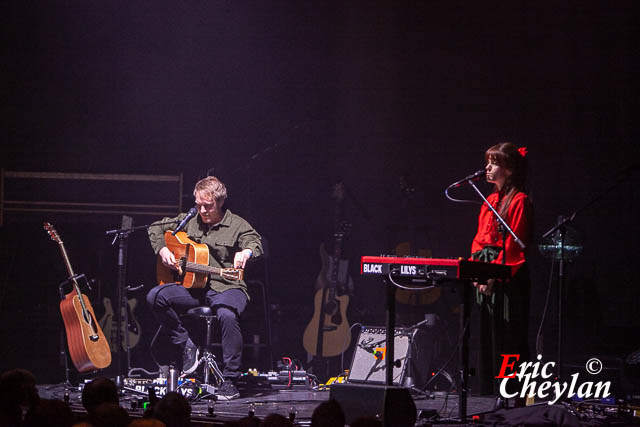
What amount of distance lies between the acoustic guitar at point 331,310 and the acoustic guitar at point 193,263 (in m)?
1.48

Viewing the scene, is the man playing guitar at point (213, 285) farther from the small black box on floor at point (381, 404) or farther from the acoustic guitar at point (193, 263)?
the small black box on floor at point (381, 404)

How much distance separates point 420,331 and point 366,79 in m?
3.00

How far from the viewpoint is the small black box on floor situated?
430 centimetres

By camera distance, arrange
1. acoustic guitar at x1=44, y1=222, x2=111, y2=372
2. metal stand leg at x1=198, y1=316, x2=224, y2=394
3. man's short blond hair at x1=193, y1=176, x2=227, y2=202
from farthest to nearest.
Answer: man's short blond hair at x1=193, y1=176, x2=227, y2=202 → acoustic guitar at x1=44, y1=222, x2=111, y2=372 → metal stand leg at x1=198, y1=316, x2=224, y2=394

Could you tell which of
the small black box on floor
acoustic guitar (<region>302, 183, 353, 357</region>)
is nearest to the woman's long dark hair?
the small black box on floor

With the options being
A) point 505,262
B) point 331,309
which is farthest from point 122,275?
point 505,262

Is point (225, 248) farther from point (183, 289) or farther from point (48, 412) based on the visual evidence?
point (48, 412)

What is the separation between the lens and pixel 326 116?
29.1 ft

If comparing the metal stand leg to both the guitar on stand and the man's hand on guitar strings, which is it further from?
the guitar on stand

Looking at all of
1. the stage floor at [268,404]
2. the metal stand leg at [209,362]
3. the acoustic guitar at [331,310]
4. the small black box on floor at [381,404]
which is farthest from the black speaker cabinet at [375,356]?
the small black box on floor at [381,404]

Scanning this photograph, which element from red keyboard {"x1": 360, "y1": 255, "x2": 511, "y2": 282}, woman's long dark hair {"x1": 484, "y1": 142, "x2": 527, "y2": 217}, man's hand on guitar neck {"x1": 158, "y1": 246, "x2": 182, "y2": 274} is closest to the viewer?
red keyboard {"x1": 360, "y1": 255, "x2": 511, "y2": 282}

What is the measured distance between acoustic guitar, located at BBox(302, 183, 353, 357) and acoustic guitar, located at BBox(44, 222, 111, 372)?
219cm

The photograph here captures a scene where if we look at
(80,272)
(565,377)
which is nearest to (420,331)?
(565,377)

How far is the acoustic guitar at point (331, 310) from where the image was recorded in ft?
26.4
